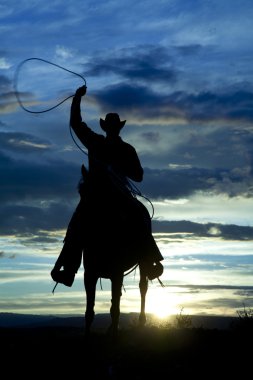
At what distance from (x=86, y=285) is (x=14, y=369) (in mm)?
2368

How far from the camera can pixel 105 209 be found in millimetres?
12969

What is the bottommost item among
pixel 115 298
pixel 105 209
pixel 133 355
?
pixel 133 355

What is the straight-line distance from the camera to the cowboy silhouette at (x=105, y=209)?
12938mm

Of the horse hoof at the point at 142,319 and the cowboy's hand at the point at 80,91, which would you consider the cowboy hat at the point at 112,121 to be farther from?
the horse hoof at the point at 142,319

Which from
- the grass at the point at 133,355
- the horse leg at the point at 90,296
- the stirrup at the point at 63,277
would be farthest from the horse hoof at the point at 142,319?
the stirrup at the point at 63,277

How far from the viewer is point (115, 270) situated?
1300 centimetres

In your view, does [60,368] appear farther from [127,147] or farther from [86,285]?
[127,147]

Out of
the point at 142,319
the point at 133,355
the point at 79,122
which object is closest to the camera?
the point at 133,355

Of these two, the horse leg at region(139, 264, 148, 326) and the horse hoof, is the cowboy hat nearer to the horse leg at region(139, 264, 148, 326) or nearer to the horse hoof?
the horse leg at region(139, 264, 148, 326)

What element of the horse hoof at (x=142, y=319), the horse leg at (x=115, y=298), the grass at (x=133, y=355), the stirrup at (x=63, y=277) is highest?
the stirrup at (x=63, y=277)

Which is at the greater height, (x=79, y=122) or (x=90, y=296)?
(x=79, y=122)

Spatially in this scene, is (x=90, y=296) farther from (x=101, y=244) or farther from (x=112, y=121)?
(x=112, y=121)

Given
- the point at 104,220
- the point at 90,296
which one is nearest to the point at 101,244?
the point at 104,220

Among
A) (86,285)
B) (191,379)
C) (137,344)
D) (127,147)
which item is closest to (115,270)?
(86,285)
